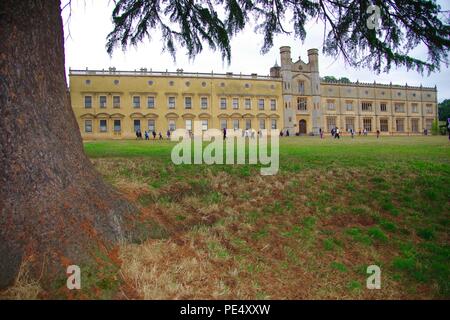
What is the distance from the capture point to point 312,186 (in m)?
7.45

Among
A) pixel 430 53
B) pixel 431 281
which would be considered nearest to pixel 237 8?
pixel 430 53

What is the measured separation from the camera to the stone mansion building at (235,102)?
151 ft

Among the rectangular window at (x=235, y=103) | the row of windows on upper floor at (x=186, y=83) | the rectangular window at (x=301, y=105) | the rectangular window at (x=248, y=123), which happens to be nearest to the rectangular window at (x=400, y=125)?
the rectangular window at (x=301, y=105)

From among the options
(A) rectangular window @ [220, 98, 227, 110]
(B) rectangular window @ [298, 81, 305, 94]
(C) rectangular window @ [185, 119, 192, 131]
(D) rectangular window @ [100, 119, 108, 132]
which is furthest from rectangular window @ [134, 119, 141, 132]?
(B) rectangular window @ [298, 81, 305, 94]

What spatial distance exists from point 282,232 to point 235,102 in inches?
1856

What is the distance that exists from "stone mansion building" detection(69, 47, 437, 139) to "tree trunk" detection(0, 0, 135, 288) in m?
44.4

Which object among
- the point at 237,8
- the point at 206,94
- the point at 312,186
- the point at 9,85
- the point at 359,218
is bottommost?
the point at 359,218

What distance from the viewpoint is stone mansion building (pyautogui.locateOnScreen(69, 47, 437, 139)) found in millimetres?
46125

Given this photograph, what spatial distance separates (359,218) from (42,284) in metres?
5.26

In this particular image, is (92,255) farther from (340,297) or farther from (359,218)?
(359,218)

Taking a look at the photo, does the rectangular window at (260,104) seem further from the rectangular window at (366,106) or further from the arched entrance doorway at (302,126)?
the rectangular window at (366,106)

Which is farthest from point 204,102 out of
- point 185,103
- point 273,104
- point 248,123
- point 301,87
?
point 301,87

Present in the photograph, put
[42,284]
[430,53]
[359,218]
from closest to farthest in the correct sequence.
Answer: [42,284], [430,53], [359,218]

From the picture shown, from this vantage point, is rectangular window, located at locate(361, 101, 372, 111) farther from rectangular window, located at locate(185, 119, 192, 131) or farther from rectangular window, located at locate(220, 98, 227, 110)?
rectangular window, located at locate(185, 119, 192, 131)
